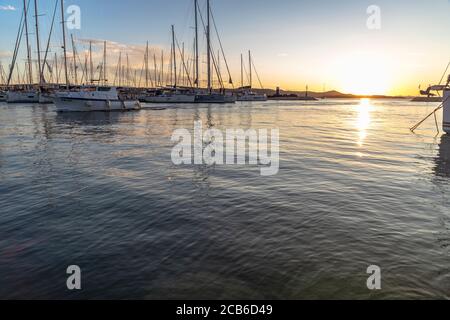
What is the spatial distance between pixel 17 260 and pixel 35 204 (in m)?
3.43

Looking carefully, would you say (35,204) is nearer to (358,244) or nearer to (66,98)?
(358,244)

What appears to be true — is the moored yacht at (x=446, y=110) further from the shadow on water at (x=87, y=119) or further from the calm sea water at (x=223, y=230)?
the shadow on water at (x=87, y=119)

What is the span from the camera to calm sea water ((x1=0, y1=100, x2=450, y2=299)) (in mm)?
5211

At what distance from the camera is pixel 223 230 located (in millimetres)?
7281

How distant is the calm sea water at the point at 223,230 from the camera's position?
17.1 feet

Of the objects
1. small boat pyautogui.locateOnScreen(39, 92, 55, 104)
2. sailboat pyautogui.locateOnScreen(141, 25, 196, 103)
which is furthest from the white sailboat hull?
small boat pyautogui.locateOnScreen(39, 92, 55, 104)

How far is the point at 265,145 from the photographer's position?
20.9 metres

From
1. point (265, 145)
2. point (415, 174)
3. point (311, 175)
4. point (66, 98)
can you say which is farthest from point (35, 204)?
point (66, 98)

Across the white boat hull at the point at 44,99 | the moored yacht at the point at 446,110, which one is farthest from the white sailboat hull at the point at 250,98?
the moored yacht at the point at 446,110

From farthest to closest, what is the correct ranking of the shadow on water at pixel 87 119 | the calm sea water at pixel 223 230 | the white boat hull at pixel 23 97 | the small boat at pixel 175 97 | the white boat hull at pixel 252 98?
the white boat hull at pixel 252 98 < the small boat at pixel 175 97 < the white boat hull at pixel 23 97 < the shadow on water at pixel 87 119 < the calm sea water at pixel 223 230

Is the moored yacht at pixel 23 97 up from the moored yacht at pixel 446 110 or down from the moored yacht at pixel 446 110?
up

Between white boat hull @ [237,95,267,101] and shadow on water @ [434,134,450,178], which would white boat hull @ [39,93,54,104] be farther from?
shadow on water @ [434,134,450,178]

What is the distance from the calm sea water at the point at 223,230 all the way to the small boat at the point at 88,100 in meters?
38.1

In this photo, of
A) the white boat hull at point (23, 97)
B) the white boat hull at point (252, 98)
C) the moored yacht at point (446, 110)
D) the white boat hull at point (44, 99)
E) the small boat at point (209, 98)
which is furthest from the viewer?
the white boat hull at point (252, 98)
